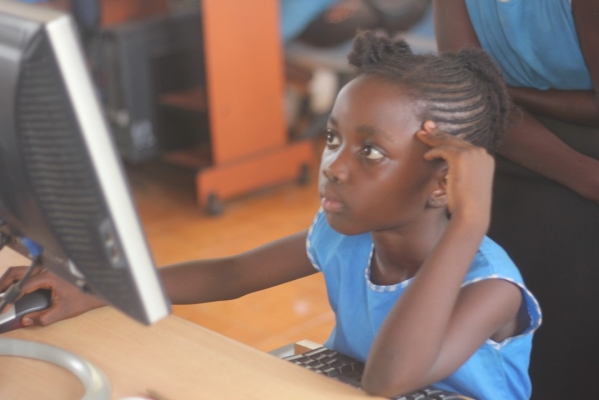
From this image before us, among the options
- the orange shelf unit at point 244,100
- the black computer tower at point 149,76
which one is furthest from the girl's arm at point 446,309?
the black computer tower at point 149,76

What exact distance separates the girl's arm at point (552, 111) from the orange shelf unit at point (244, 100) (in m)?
2.13

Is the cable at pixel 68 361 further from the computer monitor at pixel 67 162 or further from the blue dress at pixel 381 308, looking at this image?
the blue dress at pixel 381 308

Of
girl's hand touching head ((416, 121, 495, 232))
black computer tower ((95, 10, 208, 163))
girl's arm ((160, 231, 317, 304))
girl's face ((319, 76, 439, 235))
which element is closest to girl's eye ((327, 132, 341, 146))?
girl's face ((319, 76, 439, 235))

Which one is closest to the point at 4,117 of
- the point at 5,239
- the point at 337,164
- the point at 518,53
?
the point at 5,239

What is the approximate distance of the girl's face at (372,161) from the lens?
1.13 meters

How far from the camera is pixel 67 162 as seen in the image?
76 cm

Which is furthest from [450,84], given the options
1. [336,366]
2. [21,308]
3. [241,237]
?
[241,237]

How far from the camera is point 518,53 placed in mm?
1406

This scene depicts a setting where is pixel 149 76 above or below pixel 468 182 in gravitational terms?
below

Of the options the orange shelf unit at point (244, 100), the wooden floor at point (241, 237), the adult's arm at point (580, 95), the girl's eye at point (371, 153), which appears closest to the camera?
the girl's eye at point (371, 153)

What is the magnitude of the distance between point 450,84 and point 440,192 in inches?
5.7

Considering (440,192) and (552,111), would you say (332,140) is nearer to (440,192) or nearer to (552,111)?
(440,192)

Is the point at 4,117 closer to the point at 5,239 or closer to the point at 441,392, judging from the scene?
the point at 5,239

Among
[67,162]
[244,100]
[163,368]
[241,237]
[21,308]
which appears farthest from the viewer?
[244,100]
